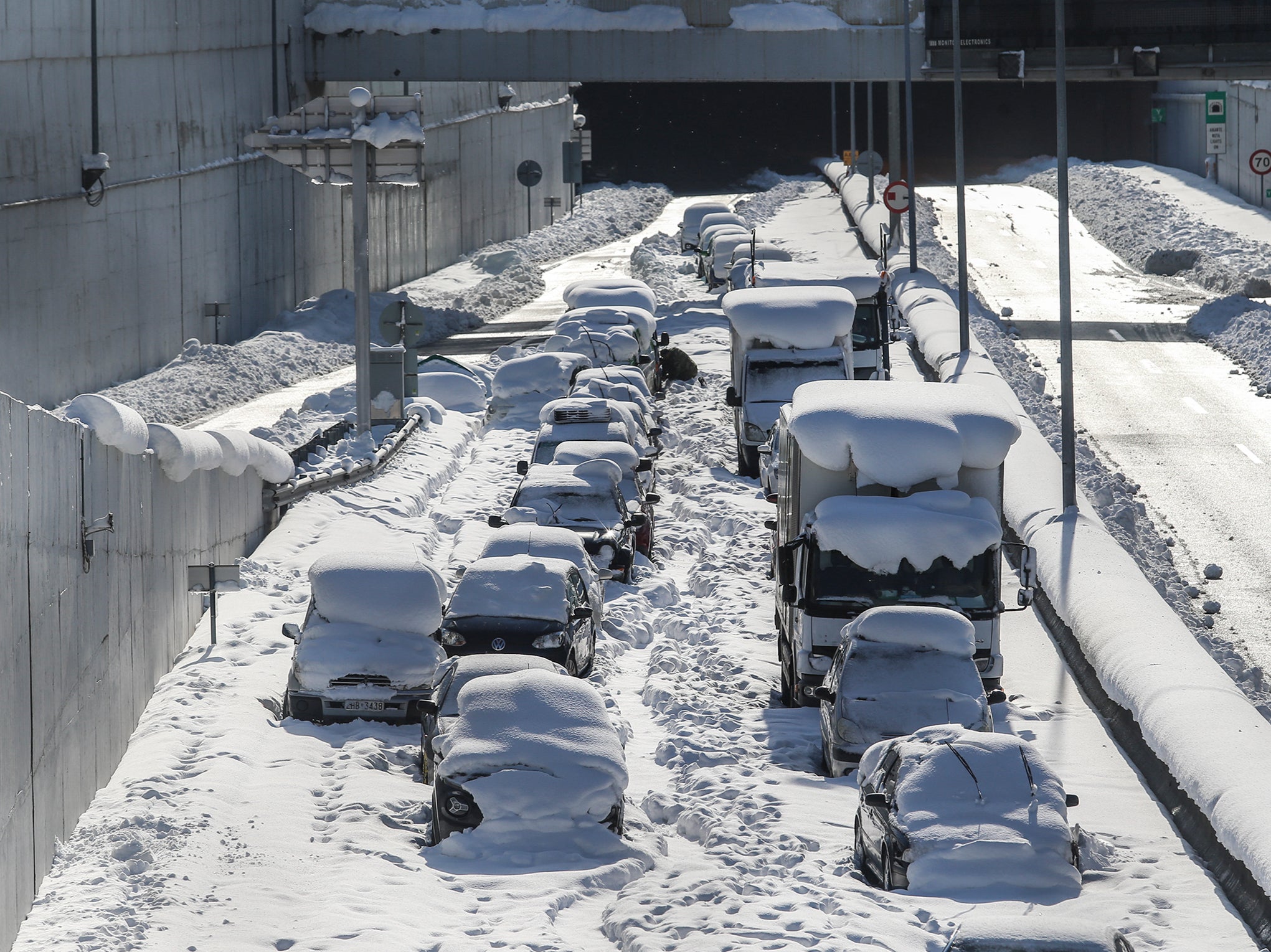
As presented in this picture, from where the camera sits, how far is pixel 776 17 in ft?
146

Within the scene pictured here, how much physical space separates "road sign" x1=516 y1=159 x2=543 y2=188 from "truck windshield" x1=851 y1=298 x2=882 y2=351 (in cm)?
3561

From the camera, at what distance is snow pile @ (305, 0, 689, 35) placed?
147 feet

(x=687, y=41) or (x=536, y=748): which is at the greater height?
(x=687, y=41)

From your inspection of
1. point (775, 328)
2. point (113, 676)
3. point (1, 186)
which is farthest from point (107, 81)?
point (113, 676)

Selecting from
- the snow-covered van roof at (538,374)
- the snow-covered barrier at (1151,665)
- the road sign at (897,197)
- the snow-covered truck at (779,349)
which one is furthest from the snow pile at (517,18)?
the snow-covered barrier at (1151,665)

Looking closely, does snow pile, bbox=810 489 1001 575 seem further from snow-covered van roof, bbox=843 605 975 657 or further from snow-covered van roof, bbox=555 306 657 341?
snow-covered van roof, bbox=555 306 657 341

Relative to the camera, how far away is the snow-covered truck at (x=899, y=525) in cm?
1594

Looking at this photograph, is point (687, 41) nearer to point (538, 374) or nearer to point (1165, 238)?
point (538, 374)

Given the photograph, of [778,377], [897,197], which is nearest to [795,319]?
[778,377]

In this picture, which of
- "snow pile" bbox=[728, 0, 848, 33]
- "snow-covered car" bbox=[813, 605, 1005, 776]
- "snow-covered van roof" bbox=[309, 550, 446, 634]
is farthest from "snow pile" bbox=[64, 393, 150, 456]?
"snow pile" bbox=[728, 0, 848, 33]

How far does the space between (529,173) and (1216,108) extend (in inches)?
1068

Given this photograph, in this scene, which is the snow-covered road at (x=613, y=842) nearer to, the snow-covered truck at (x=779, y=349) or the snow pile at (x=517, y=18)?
the snow-covered truck at (x=779, y=349)

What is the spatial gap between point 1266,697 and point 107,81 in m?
25.4

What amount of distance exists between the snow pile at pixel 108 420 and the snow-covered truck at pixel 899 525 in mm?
6059
